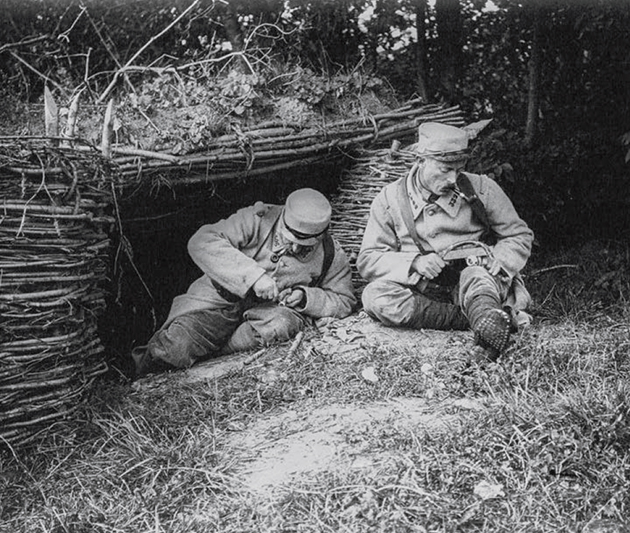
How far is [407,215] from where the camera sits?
6062mm

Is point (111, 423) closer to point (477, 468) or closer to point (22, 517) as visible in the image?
point (22, 517)

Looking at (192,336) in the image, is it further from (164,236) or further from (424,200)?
(424,200)

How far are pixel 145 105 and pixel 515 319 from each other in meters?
2.83

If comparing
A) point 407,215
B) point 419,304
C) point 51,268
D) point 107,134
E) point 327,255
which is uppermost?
point 107,134

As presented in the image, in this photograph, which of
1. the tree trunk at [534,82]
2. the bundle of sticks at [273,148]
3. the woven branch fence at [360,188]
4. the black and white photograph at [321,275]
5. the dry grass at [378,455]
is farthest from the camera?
the tree trunk at [534,82]

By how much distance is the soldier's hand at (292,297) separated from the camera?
20.5ft

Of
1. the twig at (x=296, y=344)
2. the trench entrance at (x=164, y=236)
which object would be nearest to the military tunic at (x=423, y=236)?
the twig at (x=296, y=344)

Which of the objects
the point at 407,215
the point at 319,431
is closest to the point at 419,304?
the point at 407,215

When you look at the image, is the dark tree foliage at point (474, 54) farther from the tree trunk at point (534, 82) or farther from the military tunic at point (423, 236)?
the military tunic at point (423, 236)

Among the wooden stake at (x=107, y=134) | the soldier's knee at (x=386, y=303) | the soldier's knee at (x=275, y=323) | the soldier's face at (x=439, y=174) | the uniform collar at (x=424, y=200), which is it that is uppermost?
the wooden stake at (x=107, y=134)

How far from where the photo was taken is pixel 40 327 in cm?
465

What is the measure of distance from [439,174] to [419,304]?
2.85 ft

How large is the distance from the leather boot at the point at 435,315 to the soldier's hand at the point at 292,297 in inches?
29.7

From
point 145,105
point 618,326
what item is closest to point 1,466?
point 145,105
